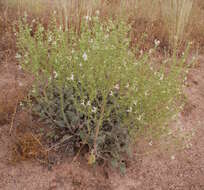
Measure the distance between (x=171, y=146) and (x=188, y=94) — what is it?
123cm

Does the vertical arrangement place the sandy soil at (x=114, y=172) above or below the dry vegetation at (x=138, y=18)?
below

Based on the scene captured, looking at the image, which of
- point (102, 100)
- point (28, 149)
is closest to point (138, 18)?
point (102, 100)

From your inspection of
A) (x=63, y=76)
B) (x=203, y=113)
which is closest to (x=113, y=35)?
(x=63, y=76)

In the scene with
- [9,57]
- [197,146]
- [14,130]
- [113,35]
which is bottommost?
[197,146]

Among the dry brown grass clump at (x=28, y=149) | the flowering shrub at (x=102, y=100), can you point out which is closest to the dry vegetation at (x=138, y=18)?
the flowering shrub at (x=102, y=100)

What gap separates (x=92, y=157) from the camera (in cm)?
239

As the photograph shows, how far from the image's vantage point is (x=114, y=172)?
258cm

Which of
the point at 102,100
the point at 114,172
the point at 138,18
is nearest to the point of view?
the point at 102,100

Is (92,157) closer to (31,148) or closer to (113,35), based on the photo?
(31,148)

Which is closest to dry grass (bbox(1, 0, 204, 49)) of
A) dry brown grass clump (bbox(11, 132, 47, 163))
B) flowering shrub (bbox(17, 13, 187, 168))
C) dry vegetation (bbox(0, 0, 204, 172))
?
dry vegetation (bbox(0, 0, 204, 172))

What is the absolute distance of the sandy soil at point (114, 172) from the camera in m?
2.39

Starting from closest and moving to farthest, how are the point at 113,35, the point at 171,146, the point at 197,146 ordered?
the point at 113,35 → the point at 171,146 → the point at 197,146

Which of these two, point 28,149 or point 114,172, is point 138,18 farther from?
point 28,149

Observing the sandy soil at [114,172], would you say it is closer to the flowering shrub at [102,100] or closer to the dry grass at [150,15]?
the flowering shrub at [102,100]
